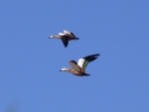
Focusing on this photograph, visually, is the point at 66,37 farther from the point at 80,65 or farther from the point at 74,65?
the point at 74,65

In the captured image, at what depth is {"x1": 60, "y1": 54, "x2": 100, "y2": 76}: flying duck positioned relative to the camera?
155 ft

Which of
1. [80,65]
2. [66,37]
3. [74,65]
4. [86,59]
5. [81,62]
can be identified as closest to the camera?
[74,65]

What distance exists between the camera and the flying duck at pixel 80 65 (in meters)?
47.3

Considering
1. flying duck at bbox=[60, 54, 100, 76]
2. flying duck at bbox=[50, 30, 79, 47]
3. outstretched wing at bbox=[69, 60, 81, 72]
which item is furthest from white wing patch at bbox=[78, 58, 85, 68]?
flying duck at bbox=[50, 30, 79, 47]

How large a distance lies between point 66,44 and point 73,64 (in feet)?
7.80

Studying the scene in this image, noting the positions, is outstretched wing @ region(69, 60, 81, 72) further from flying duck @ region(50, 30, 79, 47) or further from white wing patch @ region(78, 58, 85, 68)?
flying duck @ region(50, 30, 79, 47)

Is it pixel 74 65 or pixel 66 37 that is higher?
pixel 66 37

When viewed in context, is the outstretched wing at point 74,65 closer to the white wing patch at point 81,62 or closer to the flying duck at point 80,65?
the flying duck at point 80,65

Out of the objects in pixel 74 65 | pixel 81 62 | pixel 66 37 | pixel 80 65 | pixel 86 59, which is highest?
pixel 66 37

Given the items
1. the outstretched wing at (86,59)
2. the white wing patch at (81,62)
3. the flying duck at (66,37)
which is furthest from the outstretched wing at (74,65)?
the flying duck at (66,37)

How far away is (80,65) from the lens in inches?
1898

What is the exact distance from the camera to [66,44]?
49.2m

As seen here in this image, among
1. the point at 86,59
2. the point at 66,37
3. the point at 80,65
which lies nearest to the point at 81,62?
the point at 86,59

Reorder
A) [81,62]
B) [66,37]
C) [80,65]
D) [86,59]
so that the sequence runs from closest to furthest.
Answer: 1. [80,65]
2. [81,62]
3. [86,59]
4. [66,37]
